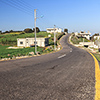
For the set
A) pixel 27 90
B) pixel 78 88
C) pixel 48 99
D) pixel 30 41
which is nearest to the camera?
pixel 48 99

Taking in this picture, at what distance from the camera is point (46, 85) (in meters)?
4.18

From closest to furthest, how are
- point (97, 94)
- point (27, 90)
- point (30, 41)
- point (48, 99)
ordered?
1. point (48, 99)
2. point (97, 94)
3. point (27, 90)
4. point (30, 41)

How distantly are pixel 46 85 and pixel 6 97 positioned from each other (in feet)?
4.34

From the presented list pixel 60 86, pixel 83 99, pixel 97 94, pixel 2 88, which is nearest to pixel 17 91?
pixel 2 88

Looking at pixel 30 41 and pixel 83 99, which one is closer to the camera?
pixel 83 99

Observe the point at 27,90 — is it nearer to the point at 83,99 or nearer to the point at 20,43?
the point at 83,99

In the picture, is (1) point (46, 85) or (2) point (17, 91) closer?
(2) point (17, 91)

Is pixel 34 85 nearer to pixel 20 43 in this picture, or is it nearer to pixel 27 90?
pixel 27 90

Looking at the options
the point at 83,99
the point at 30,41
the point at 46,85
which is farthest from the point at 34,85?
the point at 30,41

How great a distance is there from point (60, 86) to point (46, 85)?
436mm

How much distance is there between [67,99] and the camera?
317cm

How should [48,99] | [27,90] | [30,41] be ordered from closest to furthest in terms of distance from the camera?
[48,99]
[27,90]
[30,41]

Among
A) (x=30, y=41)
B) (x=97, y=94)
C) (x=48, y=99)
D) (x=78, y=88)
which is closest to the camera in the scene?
(x=48, y=99)

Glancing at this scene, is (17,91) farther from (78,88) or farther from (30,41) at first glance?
(30,41)
